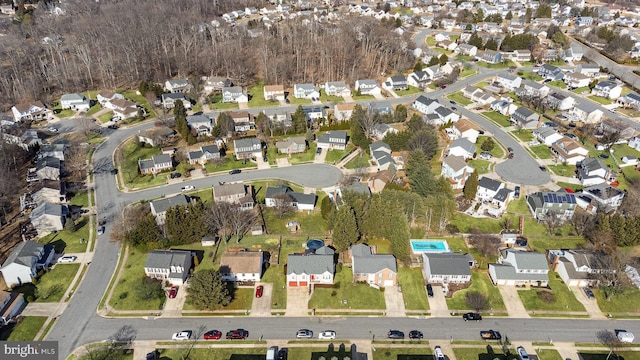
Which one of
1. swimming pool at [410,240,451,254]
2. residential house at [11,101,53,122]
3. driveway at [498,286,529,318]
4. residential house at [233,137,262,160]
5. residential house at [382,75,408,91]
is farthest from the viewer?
residential house at [382,75,408,91]

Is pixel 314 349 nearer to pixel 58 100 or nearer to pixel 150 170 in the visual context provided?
pixel 150 170

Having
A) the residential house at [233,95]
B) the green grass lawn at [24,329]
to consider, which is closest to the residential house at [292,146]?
the residential house at [233,95]

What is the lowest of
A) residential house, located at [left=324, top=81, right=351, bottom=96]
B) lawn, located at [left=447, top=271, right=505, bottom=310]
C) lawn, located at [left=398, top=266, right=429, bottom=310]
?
lawn, located at [left=447, top=271, right=505, bottom=310]

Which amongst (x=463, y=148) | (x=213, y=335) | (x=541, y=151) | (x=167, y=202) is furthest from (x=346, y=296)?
(x=541, y=151)

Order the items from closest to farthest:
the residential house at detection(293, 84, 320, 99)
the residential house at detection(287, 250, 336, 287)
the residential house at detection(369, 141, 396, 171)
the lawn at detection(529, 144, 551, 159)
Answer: the residential house at detection(287, 250, 336, 287) → the residential house at detection(369, 141, 396, 171) → the lawn at detection(529, 144, 551, 159) → the residential house at detection(293, 84, 320, 99)

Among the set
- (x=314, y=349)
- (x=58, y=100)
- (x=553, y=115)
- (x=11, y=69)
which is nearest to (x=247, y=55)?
(x=58, y=100)

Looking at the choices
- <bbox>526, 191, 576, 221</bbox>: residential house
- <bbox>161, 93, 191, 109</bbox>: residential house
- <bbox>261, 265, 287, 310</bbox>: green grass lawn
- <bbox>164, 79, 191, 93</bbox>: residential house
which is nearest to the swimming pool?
<bbox>526, 191, 576, 221</bbox>: residential house

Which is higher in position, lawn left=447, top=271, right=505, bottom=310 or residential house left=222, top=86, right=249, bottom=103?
residential house left=222, top=86, right=249, bottom=103

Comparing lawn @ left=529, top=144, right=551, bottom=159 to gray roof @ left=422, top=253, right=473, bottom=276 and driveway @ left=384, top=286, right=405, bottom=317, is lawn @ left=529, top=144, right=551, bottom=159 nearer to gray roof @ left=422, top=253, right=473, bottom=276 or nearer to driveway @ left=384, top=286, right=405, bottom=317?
gray roof @ left=422, top=253, right=473, bottom=276
